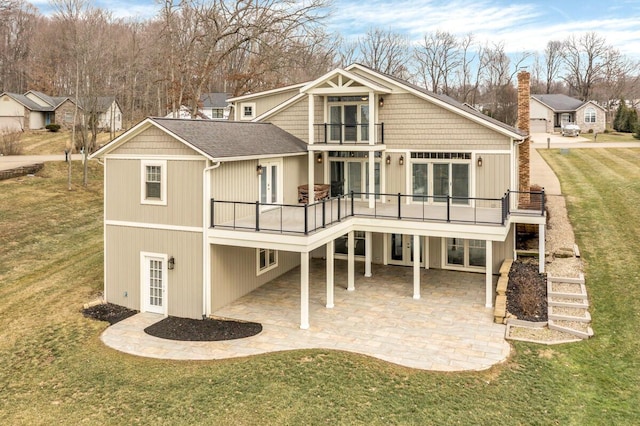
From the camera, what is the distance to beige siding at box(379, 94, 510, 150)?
51.9 ft

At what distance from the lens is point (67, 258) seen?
58.4 feet

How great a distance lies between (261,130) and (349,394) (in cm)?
1048

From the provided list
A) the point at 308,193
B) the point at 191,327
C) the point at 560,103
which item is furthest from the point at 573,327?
the point at 560,103

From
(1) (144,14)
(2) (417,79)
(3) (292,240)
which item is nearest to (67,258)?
(3) (292,240)

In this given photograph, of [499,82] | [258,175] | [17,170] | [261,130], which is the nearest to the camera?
[258,175]

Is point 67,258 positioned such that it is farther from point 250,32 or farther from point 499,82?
point 499,82

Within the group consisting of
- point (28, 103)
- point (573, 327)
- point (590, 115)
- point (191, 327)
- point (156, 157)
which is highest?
point (28, 103)

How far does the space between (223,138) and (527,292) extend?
9682 mm

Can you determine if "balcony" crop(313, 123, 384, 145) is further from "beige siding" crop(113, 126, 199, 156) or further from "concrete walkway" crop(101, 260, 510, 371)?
"beige siding" crop(113, 126, 199, 156)

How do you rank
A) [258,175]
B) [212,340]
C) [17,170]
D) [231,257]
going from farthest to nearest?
[17,170]
[258,175]
[231,257]
[212,340]

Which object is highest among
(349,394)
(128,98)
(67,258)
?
(128,98)

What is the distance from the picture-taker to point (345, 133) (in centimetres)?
1736

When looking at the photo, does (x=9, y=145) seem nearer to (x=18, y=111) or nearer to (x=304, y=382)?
(x=18, y=111)

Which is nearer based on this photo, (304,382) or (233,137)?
(304,382)
